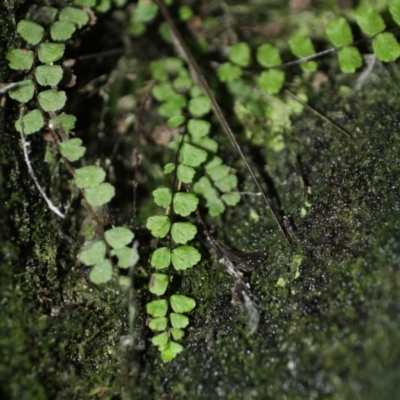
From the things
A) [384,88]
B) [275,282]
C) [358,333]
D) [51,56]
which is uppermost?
[51,56]

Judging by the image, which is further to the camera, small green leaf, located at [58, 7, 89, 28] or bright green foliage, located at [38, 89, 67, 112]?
small green leaf, located at [58, 7, 89, 28]

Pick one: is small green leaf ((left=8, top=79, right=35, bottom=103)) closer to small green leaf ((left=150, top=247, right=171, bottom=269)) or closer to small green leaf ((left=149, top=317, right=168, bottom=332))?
small green leaf ((left=150, top=247, right=171, bottom=269))

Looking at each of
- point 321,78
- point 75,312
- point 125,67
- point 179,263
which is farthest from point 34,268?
point 321,78

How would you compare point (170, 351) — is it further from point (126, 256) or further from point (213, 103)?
point (213, 103)

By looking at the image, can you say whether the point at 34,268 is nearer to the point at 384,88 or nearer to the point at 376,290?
the point at 376,290

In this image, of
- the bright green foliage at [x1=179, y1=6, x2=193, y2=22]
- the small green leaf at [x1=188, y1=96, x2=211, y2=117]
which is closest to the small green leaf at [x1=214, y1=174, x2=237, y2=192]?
the small green leaf at [x1=188, y1=96, x2=211, y2=117]

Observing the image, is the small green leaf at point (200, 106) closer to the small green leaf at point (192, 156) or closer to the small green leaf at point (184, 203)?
the small green leaf at point (192, 156)

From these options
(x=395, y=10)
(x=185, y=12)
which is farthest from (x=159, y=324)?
(x=185, y=12)
